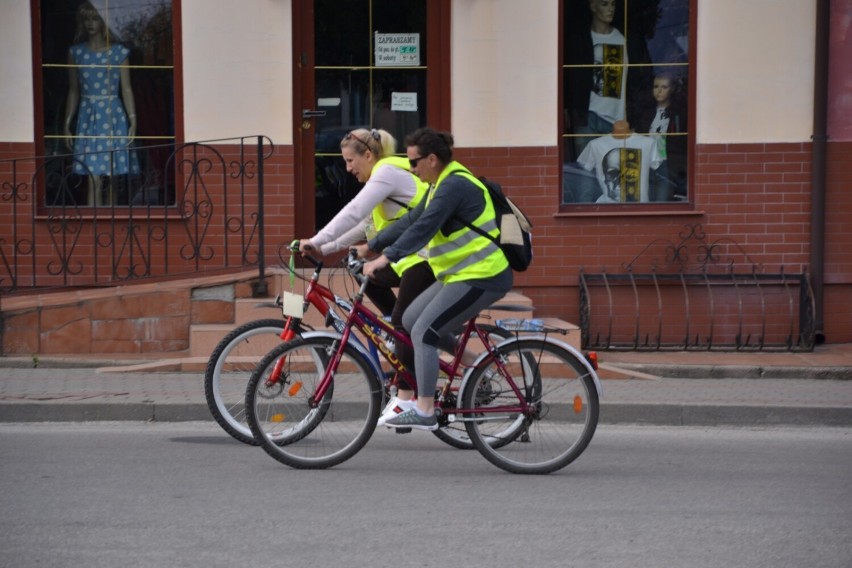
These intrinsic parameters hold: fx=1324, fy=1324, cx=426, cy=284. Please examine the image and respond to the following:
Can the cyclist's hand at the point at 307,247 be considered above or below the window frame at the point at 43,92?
below

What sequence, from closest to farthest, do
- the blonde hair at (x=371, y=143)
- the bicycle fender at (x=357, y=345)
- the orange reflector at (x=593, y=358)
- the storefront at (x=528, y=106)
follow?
the orange reflector at (x=593, y=358)
the bicycle fender at (x=357, y=345)
the blonde hair at (x=371, y=143)
the storefront at (x=528, y=106)

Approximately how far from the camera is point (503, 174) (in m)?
11.3

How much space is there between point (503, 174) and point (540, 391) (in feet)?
15.7

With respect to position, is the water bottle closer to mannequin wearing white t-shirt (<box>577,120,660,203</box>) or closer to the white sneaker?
the white sneaker

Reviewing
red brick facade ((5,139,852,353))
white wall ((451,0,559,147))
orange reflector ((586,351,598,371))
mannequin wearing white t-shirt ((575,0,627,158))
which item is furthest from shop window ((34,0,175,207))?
orange reflector ((586,351,598,371))

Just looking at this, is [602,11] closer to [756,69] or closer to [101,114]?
[756,69]

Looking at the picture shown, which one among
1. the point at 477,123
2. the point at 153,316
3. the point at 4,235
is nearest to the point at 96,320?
the point at 153,316

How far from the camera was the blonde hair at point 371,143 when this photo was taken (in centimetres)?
738

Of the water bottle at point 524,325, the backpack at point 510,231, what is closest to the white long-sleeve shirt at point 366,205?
the backpack at point 510,231

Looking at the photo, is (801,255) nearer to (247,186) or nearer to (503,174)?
(503,174)

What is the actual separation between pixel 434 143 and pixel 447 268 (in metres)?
0.64

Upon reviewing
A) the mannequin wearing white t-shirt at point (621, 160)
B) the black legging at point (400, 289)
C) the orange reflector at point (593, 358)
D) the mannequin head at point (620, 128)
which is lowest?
the orange reflector at point (593, 358)

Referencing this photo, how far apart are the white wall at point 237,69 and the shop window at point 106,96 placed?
30 centimetres

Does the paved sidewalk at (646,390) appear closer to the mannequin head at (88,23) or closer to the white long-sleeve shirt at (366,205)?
the white long-sleeve shirt at (366,205)
